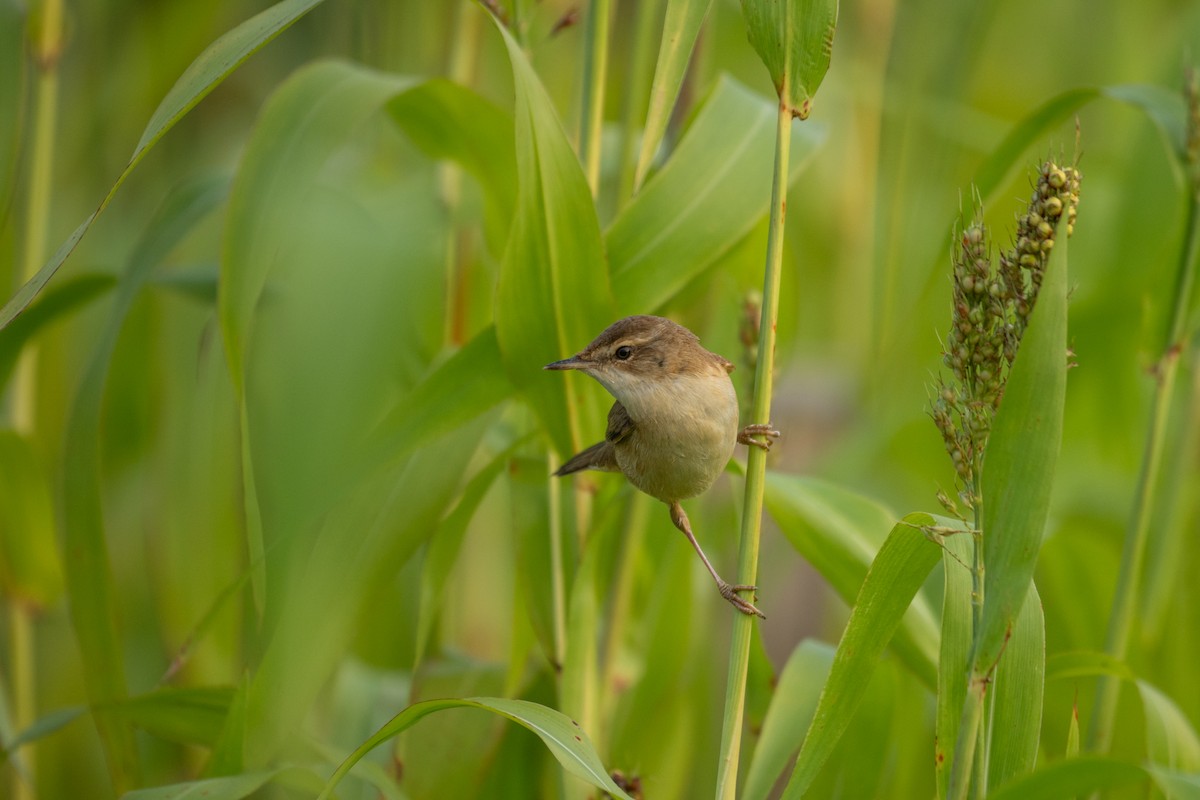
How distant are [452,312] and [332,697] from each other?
89 centimetres

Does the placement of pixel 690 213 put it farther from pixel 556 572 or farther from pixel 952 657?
pixel 952 657

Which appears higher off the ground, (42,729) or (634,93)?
(634,93)

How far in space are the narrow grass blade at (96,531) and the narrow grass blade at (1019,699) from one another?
1425 millimetres

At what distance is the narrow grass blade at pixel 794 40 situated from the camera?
1332 mm

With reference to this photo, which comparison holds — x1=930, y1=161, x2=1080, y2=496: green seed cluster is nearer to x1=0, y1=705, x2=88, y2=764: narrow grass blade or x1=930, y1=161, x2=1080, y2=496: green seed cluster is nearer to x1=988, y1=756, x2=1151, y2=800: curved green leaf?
x1=988, y1=756, x2=1151, y2=800: curved green leaf

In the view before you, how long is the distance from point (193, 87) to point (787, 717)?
1256mm

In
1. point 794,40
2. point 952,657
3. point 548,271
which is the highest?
point 794,40

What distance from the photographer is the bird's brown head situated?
1.66 metres

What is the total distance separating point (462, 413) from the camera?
1.64 metres

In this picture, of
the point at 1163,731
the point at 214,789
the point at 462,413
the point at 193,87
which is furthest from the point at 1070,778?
the point at 193,87

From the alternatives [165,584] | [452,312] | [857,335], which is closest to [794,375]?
[857,335]

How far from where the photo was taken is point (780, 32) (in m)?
1.34

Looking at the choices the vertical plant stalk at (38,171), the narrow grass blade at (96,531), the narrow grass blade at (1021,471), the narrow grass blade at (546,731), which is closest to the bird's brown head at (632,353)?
the narrow grass blade at (546,731)

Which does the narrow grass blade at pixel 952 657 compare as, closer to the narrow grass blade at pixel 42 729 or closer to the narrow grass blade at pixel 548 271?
the narrow grass blade at pixel 548 271
